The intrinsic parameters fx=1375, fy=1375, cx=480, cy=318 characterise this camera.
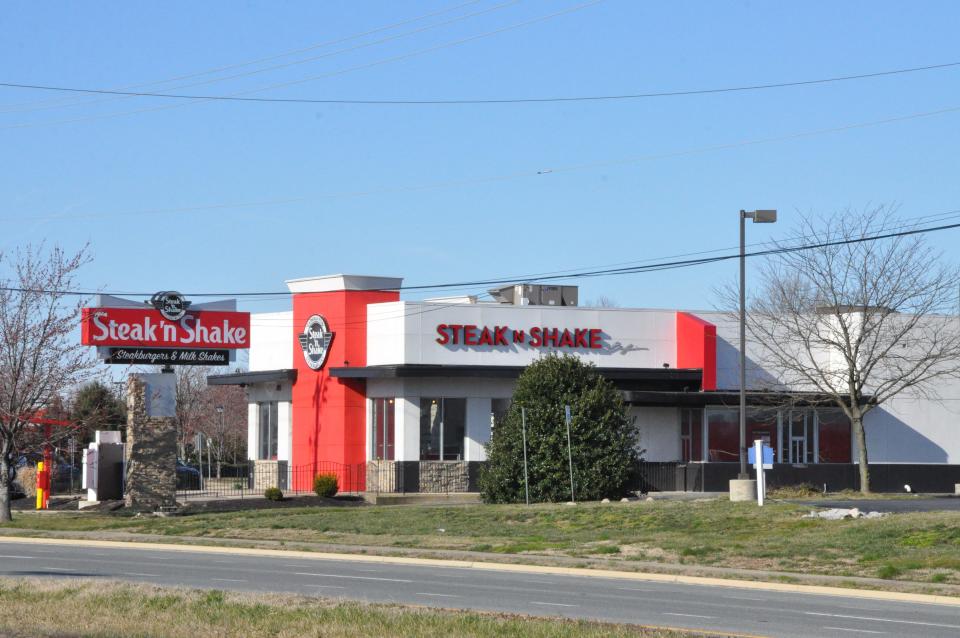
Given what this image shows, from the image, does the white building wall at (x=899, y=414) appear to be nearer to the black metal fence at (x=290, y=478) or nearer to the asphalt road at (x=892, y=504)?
the asphalt road at (x=892, y=504)

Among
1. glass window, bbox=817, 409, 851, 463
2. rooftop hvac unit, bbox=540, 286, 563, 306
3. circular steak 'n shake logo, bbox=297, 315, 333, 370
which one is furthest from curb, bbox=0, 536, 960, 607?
glass window, bbox=817, 409, 851, 463

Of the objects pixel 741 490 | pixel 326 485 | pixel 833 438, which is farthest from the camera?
pixel 833 438

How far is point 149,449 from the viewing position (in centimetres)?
3653

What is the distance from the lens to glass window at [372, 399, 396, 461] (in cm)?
4509

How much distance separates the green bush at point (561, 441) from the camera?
1475 inches

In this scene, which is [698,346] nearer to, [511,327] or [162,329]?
[511,327]

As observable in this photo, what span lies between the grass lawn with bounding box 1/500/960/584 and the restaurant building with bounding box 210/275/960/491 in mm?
7336

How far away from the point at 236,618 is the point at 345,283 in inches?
1250

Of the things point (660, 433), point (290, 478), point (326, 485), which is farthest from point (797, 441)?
point (290, 478)

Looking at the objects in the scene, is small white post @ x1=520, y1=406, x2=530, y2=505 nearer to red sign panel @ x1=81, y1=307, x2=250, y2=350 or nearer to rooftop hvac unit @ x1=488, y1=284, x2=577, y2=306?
red sign panel @ x1=81, y1=307, x2=250, y2=350

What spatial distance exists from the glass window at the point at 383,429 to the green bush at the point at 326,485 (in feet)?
10.9

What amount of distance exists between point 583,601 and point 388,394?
27305 millimetres

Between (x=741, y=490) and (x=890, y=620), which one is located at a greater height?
(x=741, y=490)

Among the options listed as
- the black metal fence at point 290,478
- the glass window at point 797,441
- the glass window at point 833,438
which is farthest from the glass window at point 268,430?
the glass window at point 833,438
